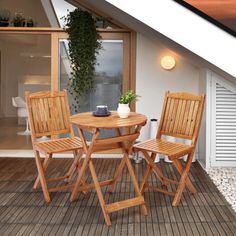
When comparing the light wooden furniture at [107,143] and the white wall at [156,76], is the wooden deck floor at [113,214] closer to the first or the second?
the light wooden furniture at [107,143]

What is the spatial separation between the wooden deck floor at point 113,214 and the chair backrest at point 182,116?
2.23 ft

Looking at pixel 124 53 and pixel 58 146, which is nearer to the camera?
pixel 58 146

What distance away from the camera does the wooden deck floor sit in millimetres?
3035

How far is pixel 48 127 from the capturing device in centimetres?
401

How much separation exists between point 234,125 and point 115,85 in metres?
1.90

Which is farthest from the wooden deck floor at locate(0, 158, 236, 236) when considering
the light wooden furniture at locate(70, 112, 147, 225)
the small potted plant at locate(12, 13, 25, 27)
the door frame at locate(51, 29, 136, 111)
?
the small potted plant at locate(12, 13, 25, 27)

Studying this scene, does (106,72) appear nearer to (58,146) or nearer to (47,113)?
(47,113)

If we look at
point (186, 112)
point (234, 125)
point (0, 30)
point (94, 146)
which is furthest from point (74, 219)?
point (0, 30)

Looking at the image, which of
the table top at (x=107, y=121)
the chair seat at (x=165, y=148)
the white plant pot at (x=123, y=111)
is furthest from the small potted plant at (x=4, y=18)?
the chair seat at (x=165, y=148)

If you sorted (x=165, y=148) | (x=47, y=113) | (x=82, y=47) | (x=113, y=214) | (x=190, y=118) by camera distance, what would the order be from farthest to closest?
1. (x=82, y=47)
2. (x=47, y=113)
3. (x=190, y=118)
4. (x=165, y=148)
5. (x=113, y=214)

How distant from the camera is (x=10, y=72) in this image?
10.9m

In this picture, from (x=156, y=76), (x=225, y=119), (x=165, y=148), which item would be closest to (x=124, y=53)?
(x=156, y=76)

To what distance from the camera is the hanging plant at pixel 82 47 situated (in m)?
5.27

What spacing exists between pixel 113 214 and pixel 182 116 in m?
1.30
